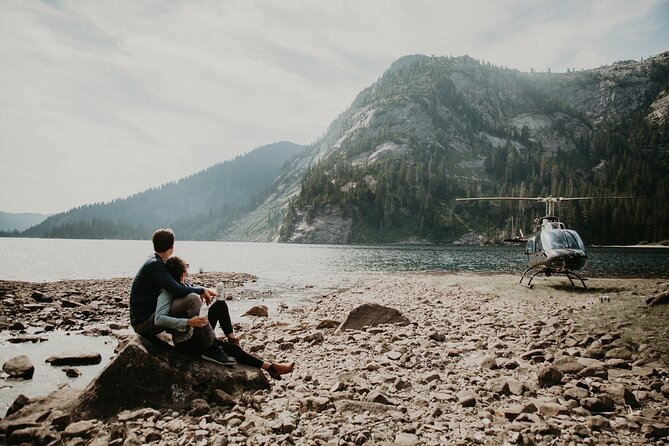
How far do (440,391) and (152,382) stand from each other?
20.1ft

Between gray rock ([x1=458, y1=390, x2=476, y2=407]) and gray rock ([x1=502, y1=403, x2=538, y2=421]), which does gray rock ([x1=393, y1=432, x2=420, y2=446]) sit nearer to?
gray rock ([x1=458, y1=390, x2=476, y2=407])

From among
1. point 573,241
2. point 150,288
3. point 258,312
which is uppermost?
point 573,241

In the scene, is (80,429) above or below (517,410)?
below

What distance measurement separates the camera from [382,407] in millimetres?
6957

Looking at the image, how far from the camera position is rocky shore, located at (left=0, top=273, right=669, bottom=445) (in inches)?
236

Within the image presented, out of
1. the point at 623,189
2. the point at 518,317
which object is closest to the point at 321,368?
the point at 518,317

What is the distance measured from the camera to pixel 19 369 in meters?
10.5

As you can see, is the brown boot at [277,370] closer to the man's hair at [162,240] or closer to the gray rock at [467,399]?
the man's hair at [162,240]

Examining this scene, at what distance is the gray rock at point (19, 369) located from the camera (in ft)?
34.2

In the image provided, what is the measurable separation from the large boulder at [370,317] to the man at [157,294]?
7.77 metres

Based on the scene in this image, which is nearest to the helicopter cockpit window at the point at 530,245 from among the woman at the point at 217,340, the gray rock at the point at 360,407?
the woman at the point at 217,340

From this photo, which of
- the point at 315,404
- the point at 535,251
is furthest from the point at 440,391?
the point at 535,251

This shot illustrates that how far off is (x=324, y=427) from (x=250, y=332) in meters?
10.7

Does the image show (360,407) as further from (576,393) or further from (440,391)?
(576,393)
